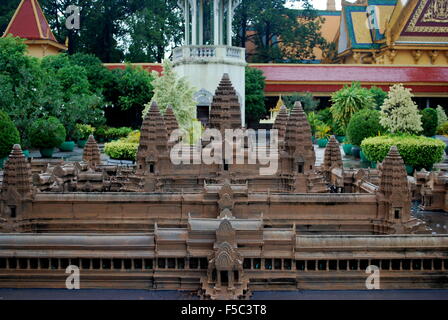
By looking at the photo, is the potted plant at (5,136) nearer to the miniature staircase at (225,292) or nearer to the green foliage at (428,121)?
the miniature staircase at (225,292)

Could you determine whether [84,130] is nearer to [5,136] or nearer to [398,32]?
[5,136]

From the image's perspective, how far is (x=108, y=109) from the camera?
44.5 metres

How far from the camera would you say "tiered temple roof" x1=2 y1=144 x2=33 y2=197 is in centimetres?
1708

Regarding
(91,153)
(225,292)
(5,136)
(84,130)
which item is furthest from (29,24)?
(225,292)

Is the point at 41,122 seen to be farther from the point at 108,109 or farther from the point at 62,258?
the point at 62,258

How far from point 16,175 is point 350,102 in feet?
88.3

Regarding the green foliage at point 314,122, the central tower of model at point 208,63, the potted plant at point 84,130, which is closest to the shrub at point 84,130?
the potted plant at point 84,130

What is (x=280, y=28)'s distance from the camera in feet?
180

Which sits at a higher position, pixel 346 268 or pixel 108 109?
pixel 108 109

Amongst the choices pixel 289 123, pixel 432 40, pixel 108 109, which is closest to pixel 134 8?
pixel 108 109

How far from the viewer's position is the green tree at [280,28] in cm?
5413
